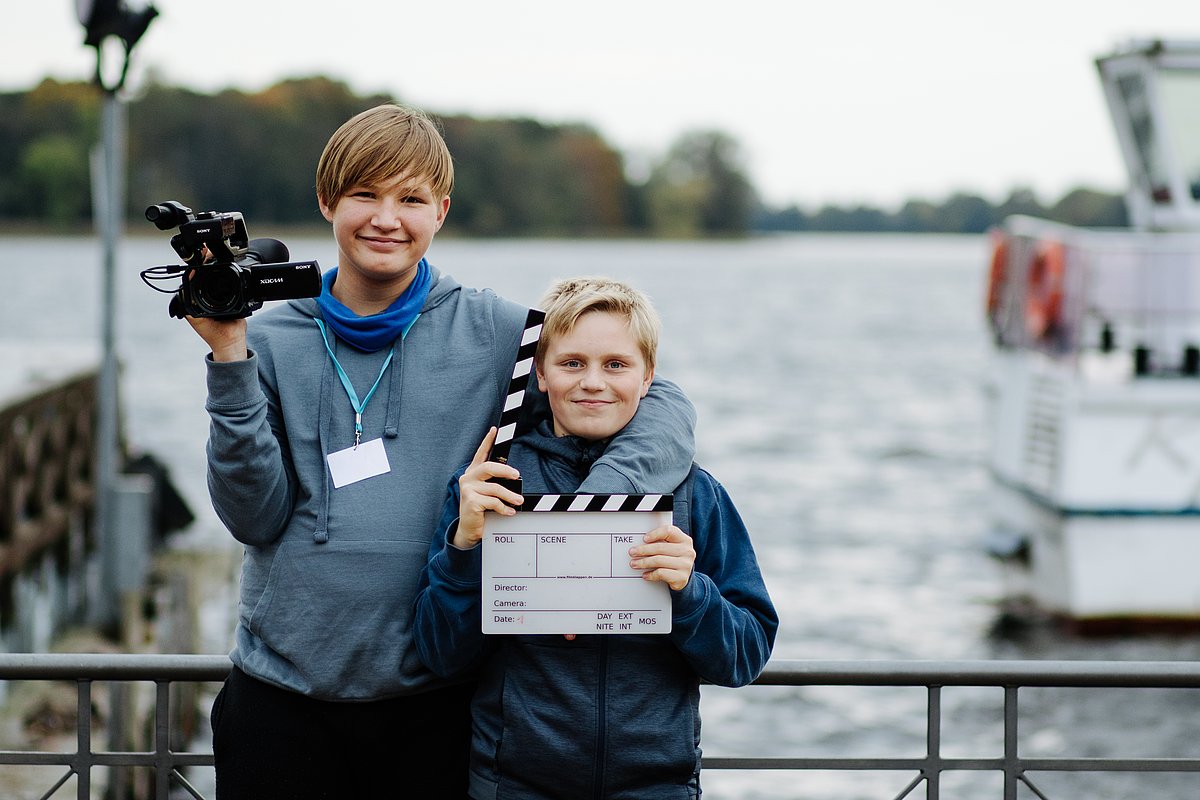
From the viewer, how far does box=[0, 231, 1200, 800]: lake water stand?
15.3 m

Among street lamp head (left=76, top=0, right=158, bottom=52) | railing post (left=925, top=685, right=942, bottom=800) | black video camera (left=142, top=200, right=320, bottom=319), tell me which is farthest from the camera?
street lamp head (left=76, top=0, right=158, bottom=52)

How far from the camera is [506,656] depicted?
111 inches

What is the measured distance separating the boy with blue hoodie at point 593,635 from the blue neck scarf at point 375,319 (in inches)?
10.3

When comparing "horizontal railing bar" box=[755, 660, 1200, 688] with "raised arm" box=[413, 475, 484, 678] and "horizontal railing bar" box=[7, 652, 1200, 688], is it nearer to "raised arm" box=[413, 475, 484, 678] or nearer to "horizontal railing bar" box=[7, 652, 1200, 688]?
"horizontal railing bar" box=[7, 652, 1200, 688]

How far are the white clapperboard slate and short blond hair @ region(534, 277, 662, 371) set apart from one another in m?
0.20

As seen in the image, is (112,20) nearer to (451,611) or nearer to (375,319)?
(375,319)

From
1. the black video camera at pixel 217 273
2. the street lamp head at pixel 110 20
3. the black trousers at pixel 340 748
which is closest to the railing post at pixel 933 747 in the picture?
the black trousers at pixel 340 748

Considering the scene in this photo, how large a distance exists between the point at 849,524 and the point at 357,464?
26402mm

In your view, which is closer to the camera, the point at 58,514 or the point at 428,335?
the point at 428,335

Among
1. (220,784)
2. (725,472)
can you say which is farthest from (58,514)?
(725,472)

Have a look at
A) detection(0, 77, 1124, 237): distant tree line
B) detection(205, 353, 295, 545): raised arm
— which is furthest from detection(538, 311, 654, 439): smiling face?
detection(0, 77, 1124, 237): distant tree line

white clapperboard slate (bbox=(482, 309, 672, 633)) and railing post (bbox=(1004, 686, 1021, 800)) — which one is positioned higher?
white clapperboard slate (bbox=(482, 309, 672, 633))

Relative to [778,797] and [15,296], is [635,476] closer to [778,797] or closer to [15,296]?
[778,797]

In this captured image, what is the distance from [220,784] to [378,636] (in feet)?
1.48
